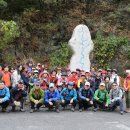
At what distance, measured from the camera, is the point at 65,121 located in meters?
12.5

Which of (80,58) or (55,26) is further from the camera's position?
(55,26)

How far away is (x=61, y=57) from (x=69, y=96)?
370 inches

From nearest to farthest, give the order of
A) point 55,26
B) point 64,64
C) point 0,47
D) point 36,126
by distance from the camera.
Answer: point 36,126
point 0,47
point 64,64
point 55,26

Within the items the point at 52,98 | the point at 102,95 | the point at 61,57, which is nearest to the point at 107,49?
the point at 61,57

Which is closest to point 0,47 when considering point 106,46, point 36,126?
point 106,46

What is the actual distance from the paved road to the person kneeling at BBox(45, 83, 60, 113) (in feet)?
1.07

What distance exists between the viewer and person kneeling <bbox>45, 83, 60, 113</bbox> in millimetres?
14523

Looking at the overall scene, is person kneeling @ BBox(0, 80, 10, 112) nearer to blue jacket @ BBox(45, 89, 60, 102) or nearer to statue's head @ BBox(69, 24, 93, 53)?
blue jacket @ BBox(45, 89, 60, 102)

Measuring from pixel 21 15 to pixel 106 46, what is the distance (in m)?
5.90

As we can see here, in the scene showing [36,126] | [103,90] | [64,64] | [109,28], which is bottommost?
[36,126]

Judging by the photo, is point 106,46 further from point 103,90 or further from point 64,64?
point 103,90

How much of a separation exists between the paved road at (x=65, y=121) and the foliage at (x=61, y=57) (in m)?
9.48

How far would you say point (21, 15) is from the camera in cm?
2536

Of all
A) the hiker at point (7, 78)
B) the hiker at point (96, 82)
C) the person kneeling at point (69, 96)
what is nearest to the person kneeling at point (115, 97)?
the hiker at point (96, 82)
